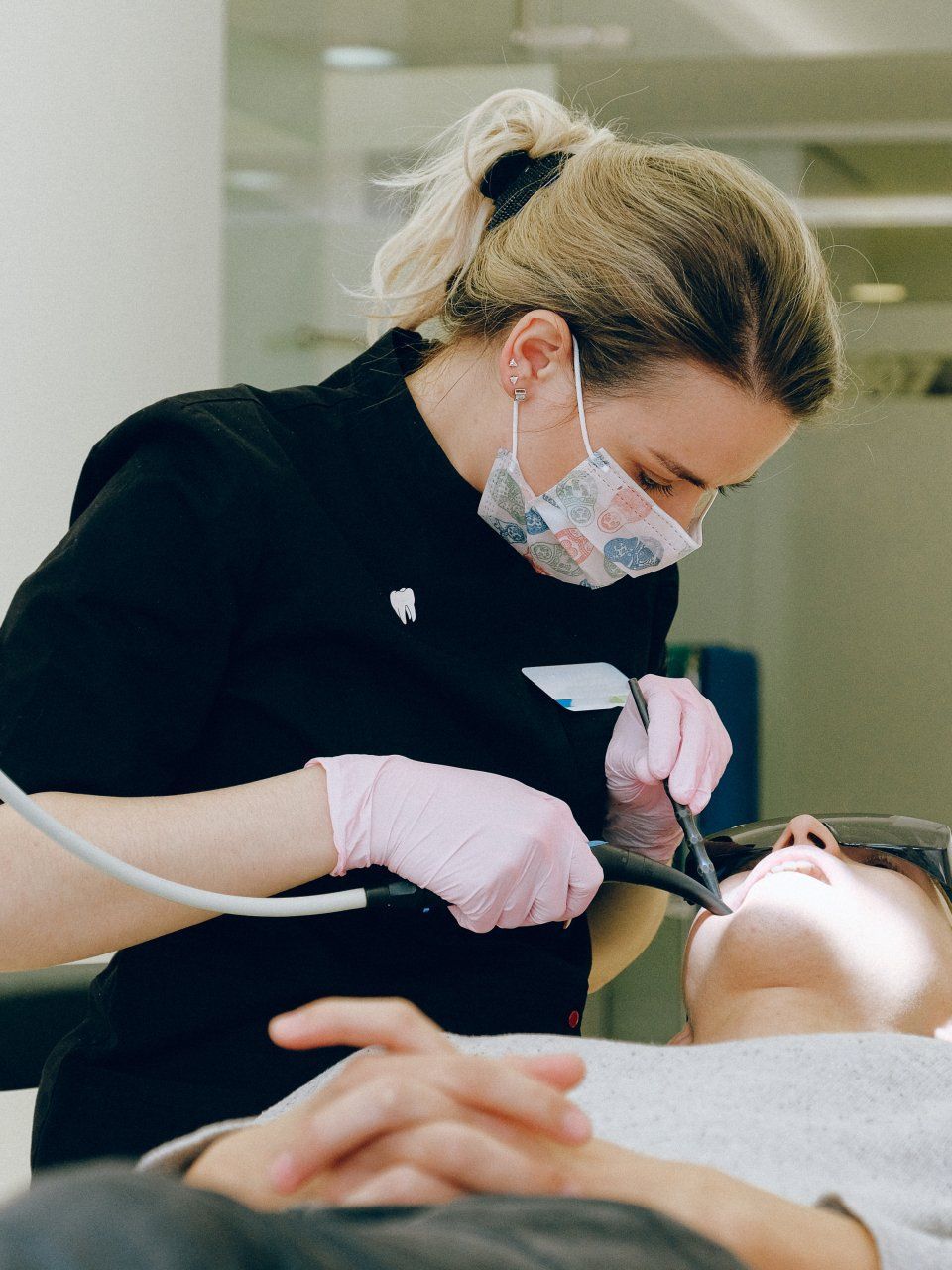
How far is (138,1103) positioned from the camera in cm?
126

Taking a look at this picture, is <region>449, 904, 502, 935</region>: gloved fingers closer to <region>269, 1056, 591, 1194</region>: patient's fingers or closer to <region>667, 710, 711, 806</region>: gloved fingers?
<region>667, 710, 711, 806</region>: gloved fingers

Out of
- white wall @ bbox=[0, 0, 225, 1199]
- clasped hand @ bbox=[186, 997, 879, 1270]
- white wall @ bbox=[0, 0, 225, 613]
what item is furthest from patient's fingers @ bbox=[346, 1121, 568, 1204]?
white wall @ bbox=[0, 0, 225, 613]

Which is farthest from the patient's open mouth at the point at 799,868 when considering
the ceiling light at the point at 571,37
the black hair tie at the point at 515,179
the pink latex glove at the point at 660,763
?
the ceiling light at the point at 571,37

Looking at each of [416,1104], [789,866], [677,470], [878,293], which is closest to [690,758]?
[789,866]

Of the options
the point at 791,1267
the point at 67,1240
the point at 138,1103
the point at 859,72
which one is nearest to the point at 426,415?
the point at 138,1103

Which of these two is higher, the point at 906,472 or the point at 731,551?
the point at 906,472

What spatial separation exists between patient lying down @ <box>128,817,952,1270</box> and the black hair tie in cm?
78

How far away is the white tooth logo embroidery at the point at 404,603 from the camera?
4.45ft

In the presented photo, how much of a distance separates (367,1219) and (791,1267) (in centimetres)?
31

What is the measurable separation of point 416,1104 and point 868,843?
0.98 metres

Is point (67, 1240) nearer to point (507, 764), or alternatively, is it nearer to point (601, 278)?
point (507, 764)

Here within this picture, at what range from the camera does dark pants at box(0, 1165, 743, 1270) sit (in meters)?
0.49

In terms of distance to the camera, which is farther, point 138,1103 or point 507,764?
point 507,764

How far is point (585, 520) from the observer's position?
1.41 meters
